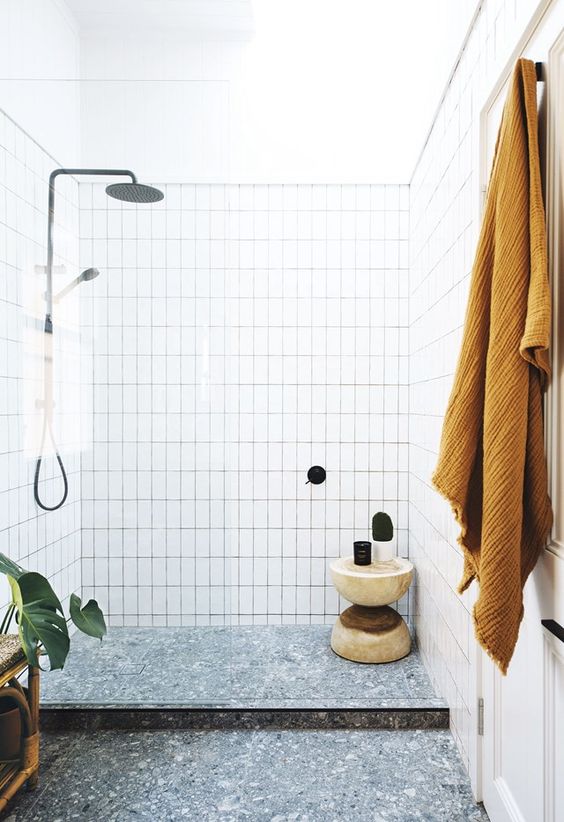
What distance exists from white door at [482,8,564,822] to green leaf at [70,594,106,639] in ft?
4.28

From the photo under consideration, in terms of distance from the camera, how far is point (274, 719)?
1924 mm

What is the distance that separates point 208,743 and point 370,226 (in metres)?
2.20

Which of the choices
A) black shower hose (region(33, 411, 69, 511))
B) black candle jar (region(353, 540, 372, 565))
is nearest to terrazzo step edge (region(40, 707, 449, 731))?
black candle jar (region(353, 540, 372, 565))

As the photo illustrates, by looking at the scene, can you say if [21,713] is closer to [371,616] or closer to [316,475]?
[371,616]

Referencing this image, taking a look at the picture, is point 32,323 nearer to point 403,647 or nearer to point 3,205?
point 3,205

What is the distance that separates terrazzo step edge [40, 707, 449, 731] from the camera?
1915 mm

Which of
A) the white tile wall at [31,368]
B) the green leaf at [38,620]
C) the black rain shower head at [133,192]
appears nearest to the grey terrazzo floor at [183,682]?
the white tile wall at [31,368]

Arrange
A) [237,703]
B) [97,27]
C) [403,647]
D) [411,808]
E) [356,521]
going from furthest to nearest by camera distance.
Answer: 1. [356,521]
2. [97,27]
3. [403,647]
4. [237,703]
5. [411,808]

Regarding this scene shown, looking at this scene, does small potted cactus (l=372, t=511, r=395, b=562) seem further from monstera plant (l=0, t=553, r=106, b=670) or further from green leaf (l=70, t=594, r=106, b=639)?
monstera plant (l=0, t=553, r=106, b=670)

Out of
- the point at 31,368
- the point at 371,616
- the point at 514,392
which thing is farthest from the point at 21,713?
the point at 514,392

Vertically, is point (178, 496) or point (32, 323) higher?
point (32, 323)

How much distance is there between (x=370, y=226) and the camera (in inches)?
104

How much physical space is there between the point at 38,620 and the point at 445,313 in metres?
1.58

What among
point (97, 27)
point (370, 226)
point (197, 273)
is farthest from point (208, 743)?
point (97, 27)
